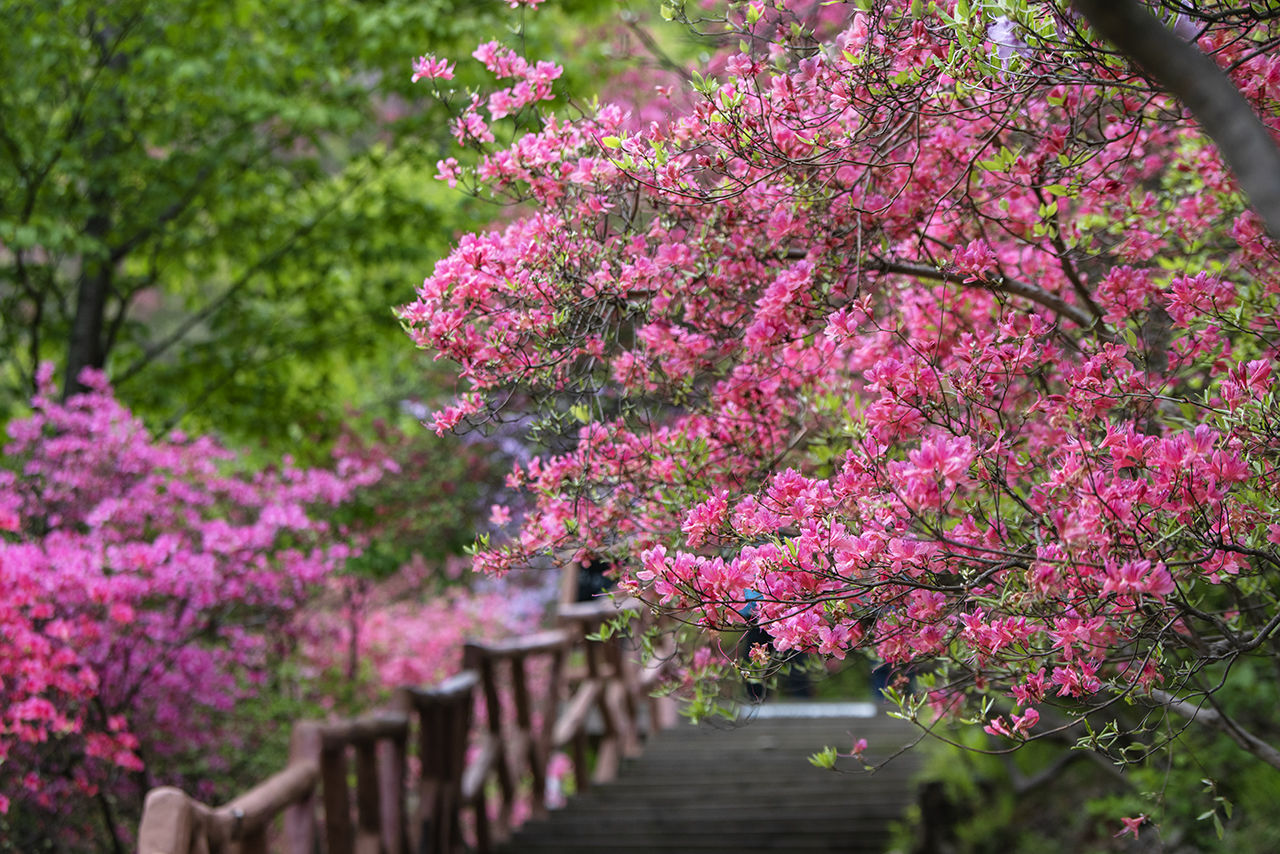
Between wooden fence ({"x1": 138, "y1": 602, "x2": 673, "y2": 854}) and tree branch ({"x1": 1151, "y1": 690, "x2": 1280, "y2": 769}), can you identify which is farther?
wooden fence ({"x1": 138, "y1": 602, "x2": 673, "y2": 854})

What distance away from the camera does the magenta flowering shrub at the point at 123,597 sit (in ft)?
12.7

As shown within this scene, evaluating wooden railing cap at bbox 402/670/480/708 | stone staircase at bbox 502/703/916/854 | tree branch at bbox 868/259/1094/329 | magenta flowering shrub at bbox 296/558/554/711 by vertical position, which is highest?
tree branch at bbox 868/259/1094/329

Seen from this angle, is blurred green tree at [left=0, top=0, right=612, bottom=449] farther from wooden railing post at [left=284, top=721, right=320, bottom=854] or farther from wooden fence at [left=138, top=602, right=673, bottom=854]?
wooden railing post at [left=284, top=721, right=320, bottom=854]

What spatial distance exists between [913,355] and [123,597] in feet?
10.4

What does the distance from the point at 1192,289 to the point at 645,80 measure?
295 inches

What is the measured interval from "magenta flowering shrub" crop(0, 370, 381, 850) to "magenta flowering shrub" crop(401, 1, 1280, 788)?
2.00 m

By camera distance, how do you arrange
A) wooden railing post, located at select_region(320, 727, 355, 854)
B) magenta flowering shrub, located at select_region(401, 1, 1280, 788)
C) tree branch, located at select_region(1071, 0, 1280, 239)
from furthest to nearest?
wooden railing post, located at select_region(320, 727, 355, 854), magenta flowering shrub, located at select_region(401, 1, 1280, 788), tree branch, located at select_region(1071, 0, 1280, 239)

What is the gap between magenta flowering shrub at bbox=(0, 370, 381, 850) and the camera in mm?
3885

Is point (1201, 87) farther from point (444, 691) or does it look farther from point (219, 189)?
point (219, 189)

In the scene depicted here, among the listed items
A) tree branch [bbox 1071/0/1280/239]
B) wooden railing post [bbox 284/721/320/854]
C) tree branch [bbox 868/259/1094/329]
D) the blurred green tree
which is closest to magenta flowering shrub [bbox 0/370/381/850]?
wooden railing post [bbox 284/721/320/854]

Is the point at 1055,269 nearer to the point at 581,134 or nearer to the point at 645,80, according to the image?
the point at 581,134

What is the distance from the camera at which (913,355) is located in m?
2.37

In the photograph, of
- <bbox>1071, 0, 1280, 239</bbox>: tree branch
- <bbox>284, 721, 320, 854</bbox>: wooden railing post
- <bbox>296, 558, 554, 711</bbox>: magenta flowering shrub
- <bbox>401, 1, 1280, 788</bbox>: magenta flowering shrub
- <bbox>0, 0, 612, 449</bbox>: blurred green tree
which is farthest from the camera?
<bbox>296, 558, 554, 711</bbox>: magenta flowering shrub

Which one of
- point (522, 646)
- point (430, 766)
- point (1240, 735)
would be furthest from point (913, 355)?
point (522, 646)
